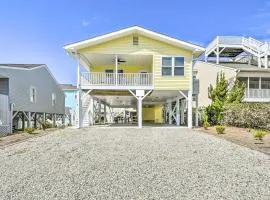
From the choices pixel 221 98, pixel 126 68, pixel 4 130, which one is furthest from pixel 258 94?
pixel 4 130

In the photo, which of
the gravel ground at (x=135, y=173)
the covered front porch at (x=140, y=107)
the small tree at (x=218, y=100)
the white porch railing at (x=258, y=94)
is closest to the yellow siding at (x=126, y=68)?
the covered front porch at (x=140, y=107)

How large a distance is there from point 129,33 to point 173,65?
390 centimetres

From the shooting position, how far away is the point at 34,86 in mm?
27656

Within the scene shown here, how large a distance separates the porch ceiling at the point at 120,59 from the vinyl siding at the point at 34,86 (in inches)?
199

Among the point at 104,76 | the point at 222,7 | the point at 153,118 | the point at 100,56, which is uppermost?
the point at 222,7

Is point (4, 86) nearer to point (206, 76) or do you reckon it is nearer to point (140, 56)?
point (140, 56)

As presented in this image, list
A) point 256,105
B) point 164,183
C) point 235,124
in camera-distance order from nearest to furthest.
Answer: point 164,183 < point 256,105 < point 235,124

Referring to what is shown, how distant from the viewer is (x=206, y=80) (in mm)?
36250

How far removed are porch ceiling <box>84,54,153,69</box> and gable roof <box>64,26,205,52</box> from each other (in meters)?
1.30

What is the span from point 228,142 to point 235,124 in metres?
8.59

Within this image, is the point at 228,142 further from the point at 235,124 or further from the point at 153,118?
the point at 153,118

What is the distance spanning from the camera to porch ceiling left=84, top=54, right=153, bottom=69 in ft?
80.8

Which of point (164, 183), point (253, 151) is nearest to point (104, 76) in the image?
point (253, 151)

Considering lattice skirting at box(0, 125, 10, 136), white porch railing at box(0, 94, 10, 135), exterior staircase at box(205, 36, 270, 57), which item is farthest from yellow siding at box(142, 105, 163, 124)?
lattice skirting at box(0, 125, 10, 136)
